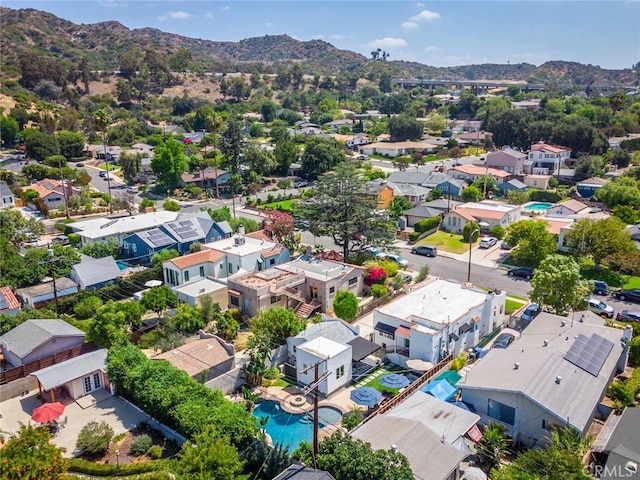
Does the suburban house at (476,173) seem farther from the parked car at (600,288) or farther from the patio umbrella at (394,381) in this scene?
the patio umbrella at (394,381)

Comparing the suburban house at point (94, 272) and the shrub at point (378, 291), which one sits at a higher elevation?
the suburban house at point (94, 272)

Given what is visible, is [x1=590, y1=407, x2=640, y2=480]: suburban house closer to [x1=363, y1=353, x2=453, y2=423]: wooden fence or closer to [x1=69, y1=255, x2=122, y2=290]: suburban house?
[x1=363, y1=353, x2=453, y2=423]: wooden fence

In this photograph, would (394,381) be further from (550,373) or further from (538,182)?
(538,182)

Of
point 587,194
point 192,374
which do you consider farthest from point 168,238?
point 587,194

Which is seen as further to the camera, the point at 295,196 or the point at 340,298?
the point at 295,196

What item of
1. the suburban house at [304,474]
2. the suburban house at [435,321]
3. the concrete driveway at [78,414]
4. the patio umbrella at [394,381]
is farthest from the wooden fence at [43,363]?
→ the suburban house at [435,321]

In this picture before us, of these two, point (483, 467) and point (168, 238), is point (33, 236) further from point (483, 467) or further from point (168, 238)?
point (483, 467)

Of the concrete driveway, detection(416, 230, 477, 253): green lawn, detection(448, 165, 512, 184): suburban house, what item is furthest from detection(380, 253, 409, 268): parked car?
detection(448, 165, 512, 184): suburban house
